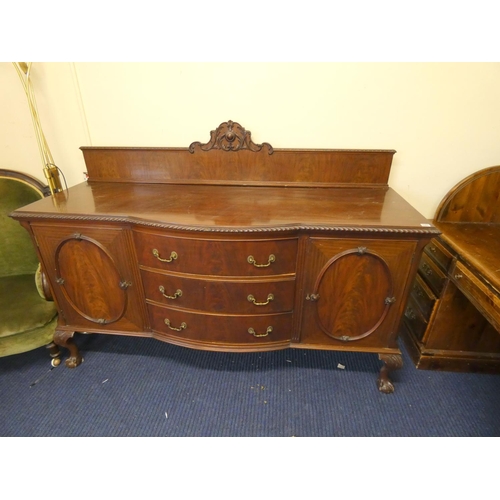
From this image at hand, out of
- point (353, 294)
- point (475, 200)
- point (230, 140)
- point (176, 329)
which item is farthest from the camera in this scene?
point (475, 200)

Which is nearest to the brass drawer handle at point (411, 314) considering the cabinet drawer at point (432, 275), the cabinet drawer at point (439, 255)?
the cabinet drawer at point (432, 275)

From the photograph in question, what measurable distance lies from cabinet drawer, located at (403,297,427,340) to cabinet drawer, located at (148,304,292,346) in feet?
2.43

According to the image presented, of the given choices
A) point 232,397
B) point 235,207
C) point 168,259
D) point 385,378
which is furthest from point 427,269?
point 168,259

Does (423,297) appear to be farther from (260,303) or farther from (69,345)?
(69,345)

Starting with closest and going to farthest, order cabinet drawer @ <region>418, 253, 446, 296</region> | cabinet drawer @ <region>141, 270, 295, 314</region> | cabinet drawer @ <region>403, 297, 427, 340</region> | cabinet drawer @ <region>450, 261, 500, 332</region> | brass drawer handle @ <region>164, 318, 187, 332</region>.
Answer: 1. cabinet drawer @ <region>450, 261, 500, 332</region>
2. cabinet drawer @ <region>141, 270, 295, 314</region>
3. brass drawer handle @ <region>164, 318, 187, 332</region>
4. cabinet drawer @ <region>418, 253, 446, 296</region>
5. cabinet drawer @ <region>403, 297, 427, 340</region>

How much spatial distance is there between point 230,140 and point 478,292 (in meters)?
1.23

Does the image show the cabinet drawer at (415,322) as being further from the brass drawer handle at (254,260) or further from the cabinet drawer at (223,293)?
the brass drawer handle at (254,260)

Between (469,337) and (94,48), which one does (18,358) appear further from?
(469,337)

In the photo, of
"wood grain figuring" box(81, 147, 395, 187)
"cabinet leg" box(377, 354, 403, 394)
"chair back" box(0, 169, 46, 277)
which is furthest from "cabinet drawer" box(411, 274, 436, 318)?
"chair back" box(0, 169, 46, 277)

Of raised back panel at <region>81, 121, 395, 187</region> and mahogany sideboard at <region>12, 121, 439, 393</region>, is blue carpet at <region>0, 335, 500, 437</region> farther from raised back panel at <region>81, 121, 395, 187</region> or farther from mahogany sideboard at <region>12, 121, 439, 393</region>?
raised back panel at <region>81, 121, 395, 187</region>

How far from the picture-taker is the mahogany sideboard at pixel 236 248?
3.35ft

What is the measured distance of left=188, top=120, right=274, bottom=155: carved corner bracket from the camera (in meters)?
1.33

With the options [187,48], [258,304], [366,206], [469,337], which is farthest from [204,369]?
[187,48]

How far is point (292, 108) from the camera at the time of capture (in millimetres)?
1382
